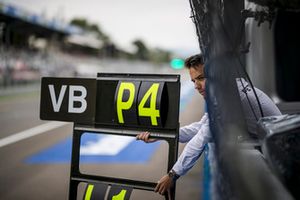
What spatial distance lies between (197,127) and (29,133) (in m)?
6.67

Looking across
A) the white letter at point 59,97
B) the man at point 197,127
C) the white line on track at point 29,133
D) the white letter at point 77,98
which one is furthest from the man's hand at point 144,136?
the white line on track at point 29,133

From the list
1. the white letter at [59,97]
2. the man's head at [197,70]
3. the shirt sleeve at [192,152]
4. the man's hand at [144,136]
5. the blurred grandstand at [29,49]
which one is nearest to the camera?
the shirt sleeve at [192,152]

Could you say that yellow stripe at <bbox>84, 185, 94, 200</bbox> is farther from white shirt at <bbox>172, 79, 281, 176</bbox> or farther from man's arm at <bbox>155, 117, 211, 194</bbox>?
white shirt at <bbox>172, 79, 281, 176</bbox>

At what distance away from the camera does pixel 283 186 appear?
1.60 metres

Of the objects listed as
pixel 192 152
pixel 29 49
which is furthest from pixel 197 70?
pixel 29 49

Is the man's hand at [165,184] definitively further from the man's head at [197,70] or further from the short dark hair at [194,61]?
the short dark hair at [194,61]

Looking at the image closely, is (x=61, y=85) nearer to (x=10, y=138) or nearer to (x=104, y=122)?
(x=104, y=122)

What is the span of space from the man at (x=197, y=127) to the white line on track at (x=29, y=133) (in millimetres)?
5642

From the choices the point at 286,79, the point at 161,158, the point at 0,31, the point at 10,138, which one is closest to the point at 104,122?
the point at 161,158

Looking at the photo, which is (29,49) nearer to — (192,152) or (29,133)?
(29,133)

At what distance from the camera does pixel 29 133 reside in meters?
8.75

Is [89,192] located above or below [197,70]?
below

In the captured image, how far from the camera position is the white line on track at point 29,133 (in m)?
7.69

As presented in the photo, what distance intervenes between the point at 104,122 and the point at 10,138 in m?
6.02
